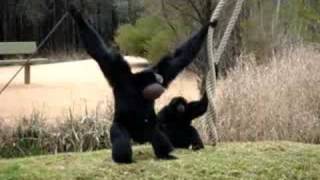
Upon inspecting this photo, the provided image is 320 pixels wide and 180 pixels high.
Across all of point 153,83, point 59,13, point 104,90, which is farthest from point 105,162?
point 59,13

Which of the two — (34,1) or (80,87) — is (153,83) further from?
(34,1)

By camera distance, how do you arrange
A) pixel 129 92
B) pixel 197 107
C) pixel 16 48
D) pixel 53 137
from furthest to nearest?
1. pixel 16 48
2. pixel 53 137
3. pixel 197 107
4. pixel 129 92

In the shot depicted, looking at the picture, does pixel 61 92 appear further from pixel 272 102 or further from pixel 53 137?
pixel 272 102

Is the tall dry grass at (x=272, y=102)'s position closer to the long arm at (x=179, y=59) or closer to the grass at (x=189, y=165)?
the grass at (x=189, y=165)

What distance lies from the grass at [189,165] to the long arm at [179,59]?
84 cm

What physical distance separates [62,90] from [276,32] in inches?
248

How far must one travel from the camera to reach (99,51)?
6.22 m

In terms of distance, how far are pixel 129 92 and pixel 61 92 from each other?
1219 centimetres

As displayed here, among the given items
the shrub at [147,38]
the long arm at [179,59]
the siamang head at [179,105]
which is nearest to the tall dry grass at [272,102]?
the siamang head at [179,105]

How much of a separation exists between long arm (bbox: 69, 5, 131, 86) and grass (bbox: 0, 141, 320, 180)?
0.89 metres

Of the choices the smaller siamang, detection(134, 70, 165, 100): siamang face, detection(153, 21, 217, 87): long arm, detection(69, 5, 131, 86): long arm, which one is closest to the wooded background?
the smaller siamang

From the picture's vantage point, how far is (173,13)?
2344cm

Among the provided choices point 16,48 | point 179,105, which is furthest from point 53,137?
point 16,48

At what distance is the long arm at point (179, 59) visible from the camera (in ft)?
21.6
